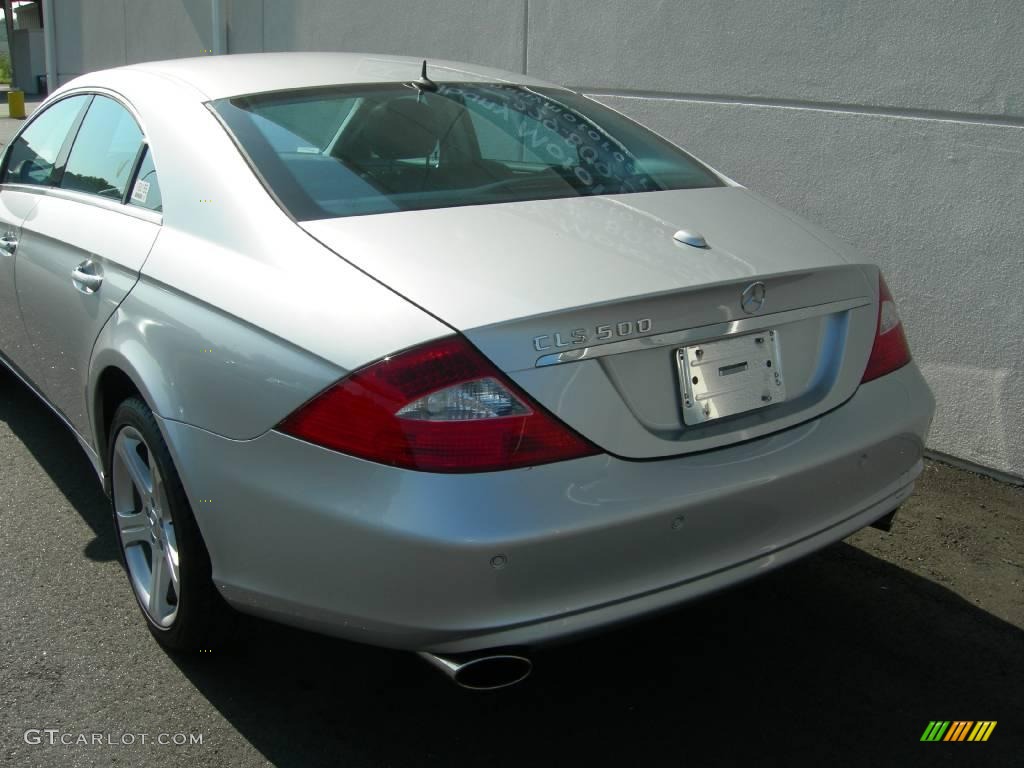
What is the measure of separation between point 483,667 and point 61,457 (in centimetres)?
293

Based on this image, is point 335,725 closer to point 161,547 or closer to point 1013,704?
point 161,547

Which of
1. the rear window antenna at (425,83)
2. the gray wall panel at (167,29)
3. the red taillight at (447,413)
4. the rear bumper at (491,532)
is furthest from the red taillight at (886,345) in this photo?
the gray wall panel at (167,29)

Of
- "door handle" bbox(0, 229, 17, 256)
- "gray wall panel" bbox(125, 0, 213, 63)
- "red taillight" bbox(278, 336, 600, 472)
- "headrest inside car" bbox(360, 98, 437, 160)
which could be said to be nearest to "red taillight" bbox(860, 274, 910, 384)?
"red taillight" bbox(278, 336, 600, 472)

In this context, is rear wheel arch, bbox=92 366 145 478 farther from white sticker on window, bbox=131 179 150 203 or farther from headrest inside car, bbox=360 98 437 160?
headrest inside car, bbox=360 98 437 160

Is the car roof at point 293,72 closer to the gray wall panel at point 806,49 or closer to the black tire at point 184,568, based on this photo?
the black tire at point 184,568

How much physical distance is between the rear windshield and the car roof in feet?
0.27

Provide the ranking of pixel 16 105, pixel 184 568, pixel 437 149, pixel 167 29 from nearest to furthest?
pixel 184 568 < pixel 437 149 < pixel 167 29 < pixel 16 105

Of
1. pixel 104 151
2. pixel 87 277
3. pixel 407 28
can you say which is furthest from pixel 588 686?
pixel 407 28

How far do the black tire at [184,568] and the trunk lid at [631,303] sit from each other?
71 cm

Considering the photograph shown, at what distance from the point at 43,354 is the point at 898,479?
8.95 ft

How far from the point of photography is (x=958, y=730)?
2658 mm

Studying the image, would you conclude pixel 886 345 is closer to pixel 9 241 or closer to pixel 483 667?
pixel 483 667

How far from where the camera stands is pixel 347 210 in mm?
2537

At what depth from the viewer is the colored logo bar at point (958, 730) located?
2.63 m
